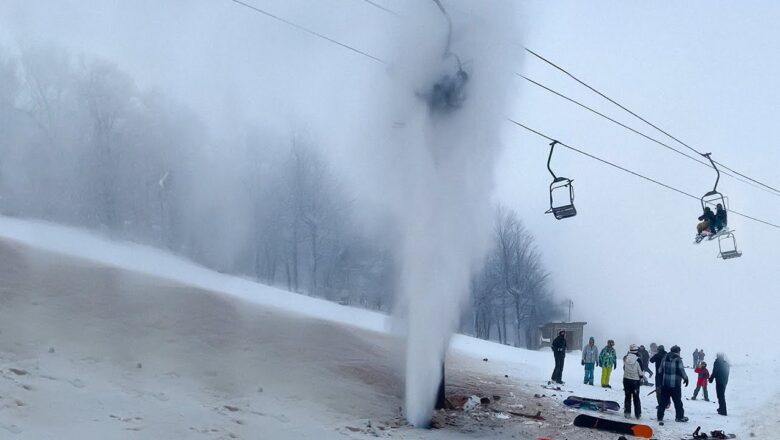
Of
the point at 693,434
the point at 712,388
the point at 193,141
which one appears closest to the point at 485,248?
the point at 693,434

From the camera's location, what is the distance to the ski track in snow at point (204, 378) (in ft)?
31.5

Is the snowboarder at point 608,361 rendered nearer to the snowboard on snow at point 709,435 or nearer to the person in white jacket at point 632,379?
the person in white jacket at point 632,379

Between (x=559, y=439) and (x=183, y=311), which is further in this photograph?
(x=183, y=311)

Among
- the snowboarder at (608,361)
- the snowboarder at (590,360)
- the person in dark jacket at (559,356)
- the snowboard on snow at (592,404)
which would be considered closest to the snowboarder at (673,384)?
the snowboard on snow at (592,404)

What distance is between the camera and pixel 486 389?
16406 mm

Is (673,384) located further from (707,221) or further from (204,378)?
(204,378)

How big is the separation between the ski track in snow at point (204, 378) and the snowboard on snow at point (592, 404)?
618 millimetres

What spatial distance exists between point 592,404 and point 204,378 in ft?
28.0

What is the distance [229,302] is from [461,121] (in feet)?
44.2

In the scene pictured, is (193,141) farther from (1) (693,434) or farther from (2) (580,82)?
(1) (693,434)

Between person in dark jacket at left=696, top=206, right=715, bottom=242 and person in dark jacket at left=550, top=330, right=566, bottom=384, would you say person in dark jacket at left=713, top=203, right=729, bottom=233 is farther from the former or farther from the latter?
person in dark jacket at left=550, top=330, right=566, bottom=384

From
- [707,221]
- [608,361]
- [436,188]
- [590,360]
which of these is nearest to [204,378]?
[436,188]

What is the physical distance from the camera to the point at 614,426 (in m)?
12.6

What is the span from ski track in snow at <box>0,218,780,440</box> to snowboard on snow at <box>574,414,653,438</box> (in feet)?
1.17
